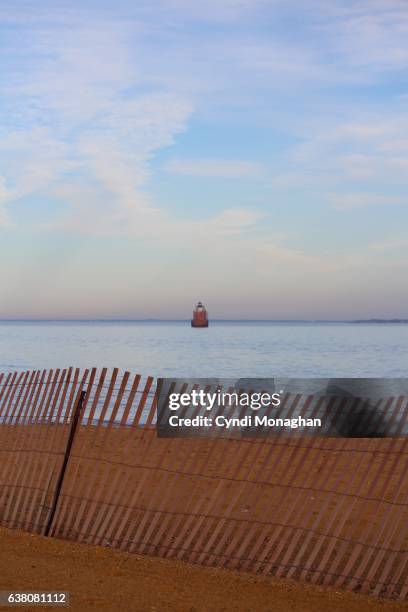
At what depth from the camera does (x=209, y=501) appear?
26.2 feet

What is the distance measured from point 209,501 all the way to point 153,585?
1.31 metres

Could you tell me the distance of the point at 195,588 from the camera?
680 cm

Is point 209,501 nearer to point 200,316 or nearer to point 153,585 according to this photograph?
point 153,585

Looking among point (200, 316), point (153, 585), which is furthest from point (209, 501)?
point (200, 316)

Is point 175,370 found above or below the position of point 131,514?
below

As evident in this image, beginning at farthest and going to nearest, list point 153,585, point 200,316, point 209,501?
1. point 200,316
2. point 209,501
3. point 153,585

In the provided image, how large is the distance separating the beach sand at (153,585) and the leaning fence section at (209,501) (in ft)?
0.69

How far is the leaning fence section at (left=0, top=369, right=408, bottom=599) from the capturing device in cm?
686

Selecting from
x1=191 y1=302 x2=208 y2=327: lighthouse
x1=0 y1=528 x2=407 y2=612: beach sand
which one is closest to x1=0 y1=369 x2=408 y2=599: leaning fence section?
x1=0 y1=528 x2=407 y2=612: beach sand

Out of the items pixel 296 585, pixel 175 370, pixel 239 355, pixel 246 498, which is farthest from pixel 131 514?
pixel 239 355

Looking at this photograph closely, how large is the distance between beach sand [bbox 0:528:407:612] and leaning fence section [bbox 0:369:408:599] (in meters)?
0.21

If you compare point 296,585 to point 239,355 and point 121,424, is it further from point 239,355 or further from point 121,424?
point 239,355

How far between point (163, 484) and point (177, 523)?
1.27 ft

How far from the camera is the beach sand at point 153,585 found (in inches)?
250
